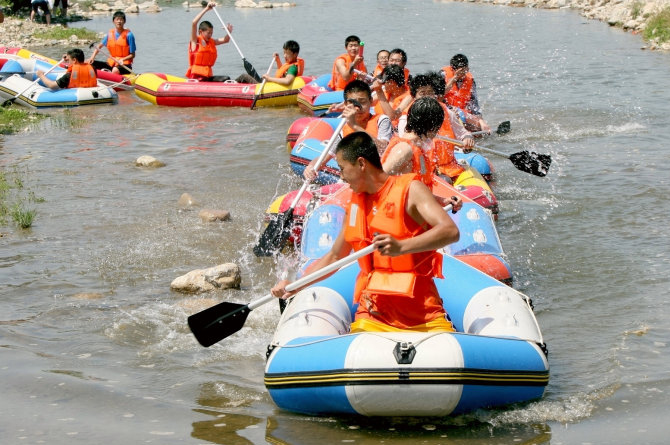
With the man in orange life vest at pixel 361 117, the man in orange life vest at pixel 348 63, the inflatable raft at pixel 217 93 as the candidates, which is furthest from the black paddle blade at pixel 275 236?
the inflatable raft at pixel 217 93

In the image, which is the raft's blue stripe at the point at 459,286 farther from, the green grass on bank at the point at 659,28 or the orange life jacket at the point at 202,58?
the green grass on bank at the point at 659,28

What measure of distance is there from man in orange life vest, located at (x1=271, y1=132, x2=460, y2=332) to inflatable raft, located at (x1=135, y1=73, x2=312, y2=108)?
32.4 ft

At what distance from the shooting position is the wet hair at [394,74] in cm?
957

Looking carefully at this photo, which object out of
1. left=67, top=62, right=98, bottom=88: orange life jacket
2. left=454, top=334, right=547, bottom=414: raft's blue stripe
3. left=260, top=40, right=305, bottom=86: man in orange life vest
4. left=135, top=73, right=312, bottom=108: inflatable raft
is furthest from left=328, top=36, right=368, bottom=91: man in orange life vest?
left=454, top=334, right=547, bottom=414: raft's blue stripe

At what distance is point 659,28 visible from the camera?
802 inches

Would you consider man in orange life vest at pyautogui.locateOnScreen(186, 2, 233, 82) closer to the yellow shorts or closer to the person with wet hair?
the person with wet hair

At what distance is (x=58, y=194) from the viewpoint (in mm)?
9984

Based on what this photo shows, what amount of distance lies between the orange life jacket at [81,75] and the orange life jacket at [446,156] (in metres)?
8.59

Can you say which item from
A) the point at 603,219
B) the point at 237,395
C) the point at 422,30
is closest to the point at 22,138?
the point at 603,219

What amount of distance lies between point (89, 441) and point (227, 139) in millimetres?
8489

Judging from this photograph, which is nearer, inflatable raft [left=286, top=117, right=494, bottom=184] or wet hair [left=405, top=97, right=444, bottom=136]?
wet hair [left=405, top=97, right=444, bottom=136]

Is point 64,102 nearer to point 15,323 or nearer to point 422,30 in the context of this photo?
point 15,323

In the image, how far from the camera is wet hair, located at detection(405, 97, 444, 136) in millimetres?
5879

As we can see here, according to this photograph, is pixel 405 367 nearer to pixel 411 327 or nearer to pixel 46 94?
pixel 411 327
